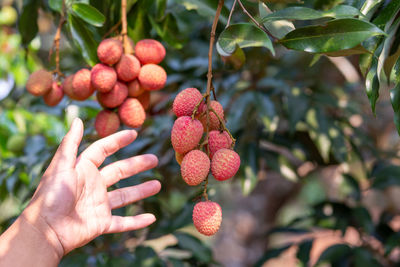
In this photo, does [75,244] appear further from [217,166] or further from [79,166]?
[217,166]

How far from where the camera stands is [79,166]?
84 cm

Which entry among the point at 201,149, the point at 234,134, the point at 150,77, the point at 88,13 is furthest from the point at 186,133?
the point at 234,134

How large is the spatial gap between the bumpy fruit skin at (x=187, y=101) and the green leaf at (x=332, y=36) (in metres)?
0.15

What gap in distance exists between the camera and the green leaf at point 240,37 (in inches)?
21.4

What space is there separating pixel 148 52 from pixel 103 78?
0.36ft

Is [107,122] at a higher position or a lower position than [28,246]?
higher

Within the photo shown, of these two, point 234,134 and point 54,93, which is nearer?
point 54,93

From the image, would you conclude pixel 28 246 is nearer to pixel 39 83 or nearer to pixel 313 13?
pixel 39 83

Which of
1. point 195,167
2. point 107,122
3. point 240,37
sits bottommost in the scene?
point 107,122

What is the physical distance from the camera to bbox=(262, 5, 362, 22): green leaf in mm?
549

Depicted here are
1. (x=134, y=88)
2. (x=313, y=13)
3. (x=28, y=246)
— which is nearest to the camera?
(x=313, y=13)

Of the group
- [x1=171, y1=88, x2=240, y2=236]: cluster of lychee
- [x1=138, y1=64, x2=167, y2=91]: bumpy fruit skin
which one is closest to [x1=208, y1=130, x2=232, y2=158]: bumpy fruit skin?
[x1=171, y1=88, x2=240, y2=236]: cluster of lychee

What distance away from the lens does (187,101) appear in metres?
0.61

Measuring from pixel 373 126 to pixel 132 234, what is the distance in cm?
124
